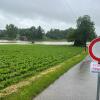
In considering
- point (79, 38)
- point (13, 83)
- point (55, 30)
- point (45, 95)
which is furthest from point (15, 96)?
point (55, 30)

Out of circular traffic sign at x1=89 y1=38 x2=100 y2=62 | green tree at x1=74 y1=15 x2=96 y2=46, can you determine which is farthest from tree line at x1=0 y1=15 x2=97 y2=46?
circular traffic sign at x1=89 y1=38 x2=100 y2=62

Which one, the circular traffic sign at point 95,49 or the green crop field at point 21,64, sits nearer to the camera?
the circular traffic sign at point 95,49

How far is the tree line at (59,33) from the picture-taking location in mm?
101062

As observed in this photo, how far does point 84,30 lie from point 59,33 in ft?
253

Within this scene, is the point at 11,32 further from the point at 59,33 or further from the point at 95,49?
the point at 95,49

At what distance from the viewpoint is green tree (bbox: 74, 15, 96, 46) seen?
99188 millimetres

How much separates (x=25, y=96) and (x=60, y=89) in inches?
81.1

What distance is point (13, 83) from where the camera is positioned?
12898 mm

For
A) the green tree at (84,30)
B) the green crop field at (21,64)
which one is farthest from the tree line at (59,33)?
the green crop field at (21,64)

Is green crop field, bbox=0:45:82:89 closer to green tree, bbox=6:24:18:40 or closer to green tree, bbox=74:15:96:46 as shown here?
green tree, bbox=74:15:96:46

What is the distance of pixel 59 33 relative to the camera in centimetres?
17850

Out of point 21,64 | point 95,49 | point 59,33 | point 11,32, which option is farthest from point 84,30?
point 95,49

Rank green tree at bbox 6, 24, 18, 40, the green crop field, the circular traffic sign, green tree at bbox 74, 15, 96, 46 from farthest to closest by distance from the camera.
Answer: green tree at bbox 6, 24, 18, 40 → green tree at bbox 74, 15, 96, 46 → the green crop field → the circular traffic sign

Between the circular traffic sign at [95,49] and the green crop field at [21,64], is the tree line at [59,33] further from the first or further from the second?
the circular traffic sign at [95,49]
